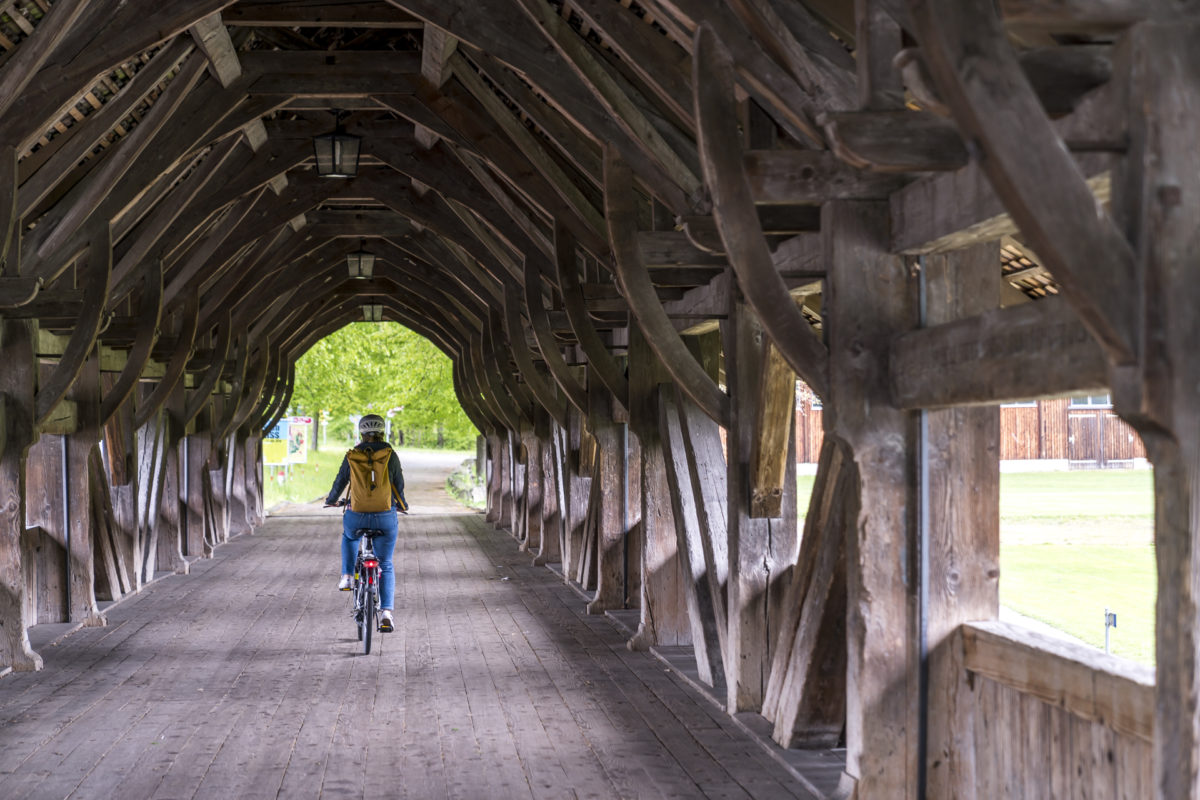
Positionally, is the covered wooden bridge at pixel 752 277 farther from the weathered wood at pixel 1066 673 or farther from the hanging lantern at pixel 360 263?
the hanging lantern at pixel 360 263

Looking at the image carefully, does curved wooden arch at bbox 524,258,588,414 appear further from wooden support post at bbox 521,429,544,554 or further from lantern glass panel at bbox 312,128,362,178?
wooden support post at bbox 521,429,544,554

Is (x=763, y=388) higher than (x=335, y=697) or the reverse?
higher

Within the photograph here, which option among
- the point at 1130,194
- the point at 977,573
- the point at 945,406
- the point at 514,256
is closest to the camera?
the point at 1130,194

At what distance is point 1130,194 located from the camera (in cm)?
253

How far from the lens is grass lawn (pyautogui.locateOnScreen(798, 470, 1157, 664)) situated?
696 cm

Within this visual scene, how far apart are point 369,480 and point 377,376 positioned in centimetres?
2266

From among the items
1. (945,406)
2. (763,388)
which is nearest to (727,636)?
(763,388)

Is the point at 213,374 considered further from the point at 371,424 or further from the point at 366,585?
the point at 366,585

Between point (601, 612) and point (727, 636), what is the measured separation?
322cm

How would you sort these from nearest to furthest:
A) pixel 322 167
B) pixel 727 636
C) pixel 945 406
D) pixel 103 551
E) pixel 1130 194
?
1. pixel 1130 194
2. pixel 945 406
3. pixel 727 636
4. pixel 322 167
5. pixel 103 551

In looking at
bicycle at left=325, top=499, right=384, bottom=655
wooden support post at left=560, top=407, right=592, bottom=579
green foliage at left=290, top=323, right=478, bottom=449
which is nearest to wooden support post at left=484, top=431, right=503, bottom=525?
wooden support post at left=560, top=407, right=592, bottom=579

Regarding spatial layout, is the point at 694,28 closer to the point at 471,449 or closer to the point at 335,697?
the point at 335,697

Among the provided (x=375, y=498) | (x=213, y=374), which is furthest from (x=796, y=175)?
(x=213, y=374)

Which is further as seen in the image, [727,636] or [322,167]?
[322,167]
